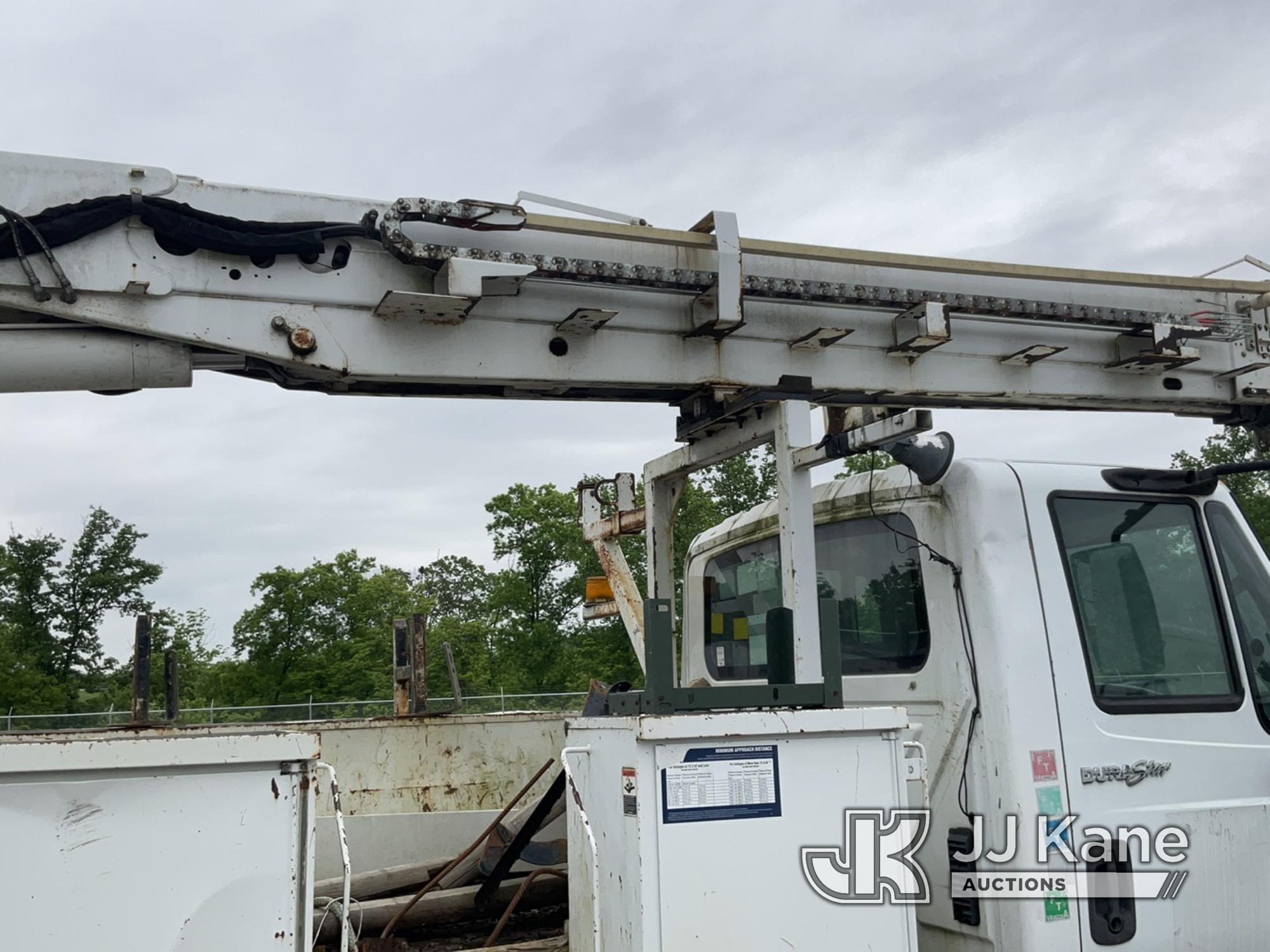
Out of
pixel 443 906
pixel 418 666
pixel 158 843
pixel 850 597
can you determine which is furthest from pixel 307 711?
pixel 158 843

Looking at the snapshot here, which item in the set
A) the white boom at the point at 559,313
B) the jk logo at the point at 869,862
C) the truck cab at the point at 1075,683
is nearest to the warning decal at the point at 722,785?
the jk logo at the point at 869,862

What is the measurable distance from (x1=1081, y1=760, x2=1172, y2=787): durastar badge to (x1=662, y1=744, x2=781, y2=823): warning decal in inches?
41.4

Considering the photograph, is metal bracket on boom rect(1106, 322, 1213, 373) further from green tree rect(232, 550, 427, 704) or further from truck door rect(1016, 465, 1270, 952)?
green tree rect(232, 550, 427, 704)

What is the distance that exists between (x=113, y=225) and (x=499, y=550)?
3932cm

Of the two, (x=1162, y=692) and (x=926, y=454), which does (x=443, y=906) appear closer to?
(x=926, y=454)

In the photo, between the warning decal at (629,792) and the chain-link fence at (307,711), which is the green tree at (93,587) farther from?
the warning decal at (629,792)

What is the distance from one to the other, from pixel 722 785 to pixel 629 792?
0.23 m

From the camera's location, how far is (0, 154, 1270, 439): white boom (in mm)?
3252

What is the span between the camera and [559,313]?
3.76 metres

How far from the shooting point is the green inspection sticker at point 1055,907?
3.22 meters

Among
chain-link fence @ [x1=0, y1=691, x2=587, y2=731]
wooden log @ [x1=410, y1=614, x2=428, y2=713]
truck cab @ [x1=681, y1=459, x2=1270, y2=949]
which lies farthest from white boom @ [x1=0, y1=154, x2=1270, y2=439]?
chain-link fence @ [x1=0, y1=691, x2=587, y2=731]

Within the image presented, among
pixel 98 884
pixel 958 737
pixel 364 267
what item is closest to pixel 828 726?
pixel 958 737

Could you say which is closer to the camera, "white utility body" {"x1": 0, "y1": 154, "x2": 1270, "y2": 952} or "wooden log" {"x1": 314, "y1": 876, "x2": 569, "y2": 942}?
"white utility body" {"x1": 0, "y1": 154, "x2": 1270, "y2": 952}

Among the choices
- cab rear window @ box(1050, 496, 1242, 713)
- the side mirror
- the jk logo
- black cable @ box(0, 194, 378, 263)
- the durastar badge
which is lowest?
the jk logo
